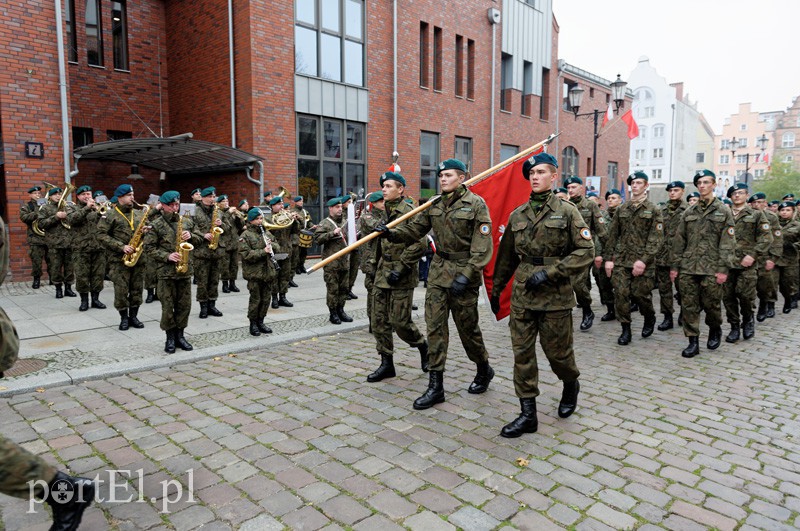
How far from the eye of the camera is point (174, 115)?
1758 cm

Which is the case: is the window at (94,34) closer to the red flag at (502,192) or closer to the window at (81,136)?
the window at (81,136)

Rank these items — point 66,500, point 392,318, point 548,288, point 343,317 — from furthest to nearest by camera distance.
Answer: point 343,317
point 392,318
point 548,288
point 66,500

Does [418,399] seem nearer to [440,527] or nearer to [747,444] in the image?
[440,527]

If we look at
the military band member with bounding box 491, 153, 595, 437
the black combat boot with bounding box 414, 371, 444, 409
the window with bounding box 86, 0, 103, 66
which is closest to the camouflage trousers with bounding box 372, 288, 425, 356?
the black combat boot with bounding box 414, 371, 444, 409

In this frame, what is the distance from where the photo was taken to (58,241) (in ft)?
34.9

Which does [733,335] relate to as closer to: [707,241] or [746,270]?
[746,270]

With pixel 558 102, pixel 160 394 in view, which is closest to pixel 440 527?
pixel 160 394

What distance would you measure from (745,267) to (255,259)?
7.20 meters

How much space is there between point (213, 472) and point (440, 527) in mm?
1669

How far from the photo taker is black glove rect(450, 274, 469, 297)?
15.8ft

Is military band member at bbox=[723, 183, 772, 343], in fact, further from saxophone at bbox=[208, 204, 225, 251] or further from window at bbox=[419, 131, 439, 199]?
window at bbox=[419, 131, 439, 199]

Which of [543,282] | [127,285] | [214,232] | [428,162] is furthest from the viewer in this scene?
[428,162]

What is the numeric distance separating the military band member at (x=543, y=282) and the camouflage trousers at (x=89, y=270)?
8073 millimetres

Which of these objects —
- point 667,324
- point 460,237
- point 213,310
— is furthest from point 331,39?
point 460,237
